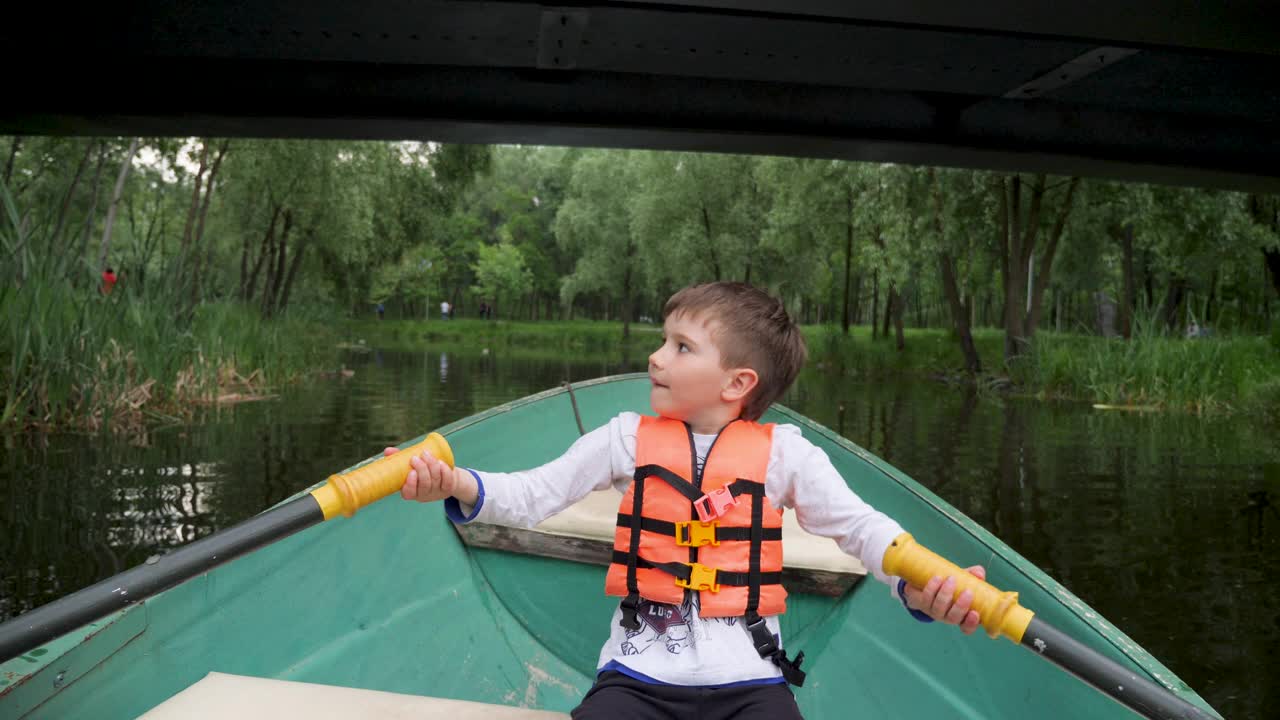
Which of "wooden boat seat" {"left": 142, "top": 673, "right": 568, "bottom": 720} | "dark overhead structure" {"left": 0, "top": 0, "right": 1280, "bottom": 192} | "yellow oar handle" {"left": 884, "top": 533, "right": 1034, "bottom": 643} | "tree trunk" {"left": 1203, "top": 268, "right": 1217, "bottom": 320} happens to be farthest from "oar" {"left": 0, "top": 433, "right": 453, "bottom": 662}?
"tree trunk" {"left": 1203, "top": 268, "right": 1217, "bottom": 320}

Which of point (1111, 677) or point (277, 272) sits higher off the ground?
point (277, 272)

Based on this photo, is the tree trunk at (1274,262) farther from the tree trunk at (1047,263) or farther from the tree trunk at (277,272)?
the tree trunk at (277,272)

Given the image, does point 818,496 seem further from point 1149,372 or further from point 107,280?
point 1149,372

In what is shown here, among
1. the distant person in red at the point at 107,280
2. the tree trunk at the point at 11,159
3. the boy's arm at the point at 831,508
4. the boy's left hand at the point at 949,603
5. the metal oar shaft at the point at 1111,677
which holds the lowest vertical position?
the metal oar shaft at the point at 1111,677

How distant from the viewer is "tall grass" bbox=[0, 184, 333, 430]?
19.4ft

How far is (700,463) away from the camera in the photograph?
1768mm

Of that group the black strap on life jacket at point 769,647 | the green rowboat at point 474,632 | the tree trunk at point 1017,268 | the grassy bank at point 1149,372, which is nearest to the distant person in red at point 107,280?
the green rowboat at point 474,632

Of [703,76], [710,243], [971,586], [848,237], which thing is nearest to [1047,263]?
[848,237]

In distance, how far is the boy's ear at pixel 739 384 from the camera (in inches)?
70.5

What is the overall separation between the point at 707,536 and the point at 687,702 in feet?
0.93

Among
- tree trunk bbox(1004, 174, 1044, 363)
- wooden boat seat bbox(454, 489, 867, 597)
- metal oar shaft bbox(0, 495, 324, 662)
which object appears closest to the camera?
metal oar shaft bbox(0, 495, 324, 662)

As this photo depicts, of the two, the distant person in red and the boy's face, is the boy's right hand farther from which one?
the distant person in red

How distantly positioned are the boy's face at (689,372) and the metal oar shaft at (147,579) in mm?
655

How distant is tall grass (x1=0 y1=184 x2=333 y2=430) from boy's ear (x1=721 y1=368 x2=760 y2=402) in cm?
552
